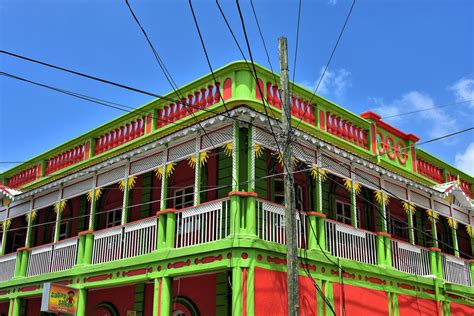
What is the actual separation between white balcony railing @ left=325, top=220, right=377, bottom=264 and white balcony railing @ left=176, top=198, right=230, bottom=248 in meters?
2.52

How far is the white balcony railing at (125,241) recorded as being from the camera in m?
13.4

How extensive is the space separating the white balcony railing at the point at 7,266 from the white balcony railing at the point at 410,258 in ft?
36.6

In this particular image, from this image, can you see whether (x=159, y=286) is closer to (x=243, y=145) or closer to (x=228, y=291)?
(x=228, y=291)

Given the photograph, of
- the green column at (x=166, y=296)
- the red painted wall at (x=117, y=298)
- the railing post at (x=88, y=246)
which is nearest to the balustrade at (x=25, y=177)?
the red painted wall at (x=117, y=298)

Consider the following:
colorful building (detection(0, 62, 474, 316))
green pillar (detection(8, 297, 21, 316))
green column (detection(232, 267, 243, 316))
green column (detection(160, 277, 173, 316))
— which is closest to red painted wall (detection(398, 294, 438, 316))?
colorful building (detection(0, 62, 474, 316))

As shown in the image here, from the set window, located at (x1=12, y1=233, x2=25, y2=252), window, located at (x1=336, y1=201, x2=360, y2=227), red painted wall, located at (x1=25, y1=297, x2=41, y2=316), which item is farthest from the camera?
window, located at (x1=12, y1=233, x2=25, y2=252)

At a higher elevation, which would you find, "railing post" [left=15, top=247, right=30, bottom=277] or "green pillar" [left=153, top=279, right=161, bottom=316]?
"railing post" [left=15, top=247, right=30, bottom=277]

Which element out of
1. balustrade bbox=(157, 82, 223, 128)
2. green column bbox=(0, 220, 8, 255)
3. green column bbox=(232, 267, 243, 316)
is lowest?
green column bbox=(232, 267, 243, 316)

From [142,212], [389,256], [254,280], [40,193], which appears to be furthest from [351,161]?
[40,193]

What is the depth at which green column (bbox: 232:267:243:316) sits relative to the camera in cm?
1080

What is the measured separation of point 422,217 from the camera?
1916 cm

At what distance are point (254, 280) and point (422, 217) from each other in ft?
32.7

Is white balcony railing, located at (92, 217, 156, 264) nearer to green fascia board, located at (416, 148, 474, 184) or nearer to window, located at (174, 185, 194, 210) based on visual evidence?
window, located at (174, 185, 194, 210)

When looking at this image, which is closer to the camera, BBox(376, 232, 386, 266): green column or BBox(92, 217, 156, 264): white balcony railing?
BBox(92, 217, 156, 264): white balcony railing
